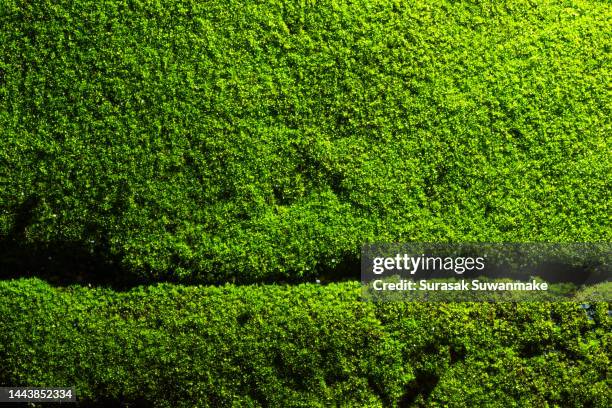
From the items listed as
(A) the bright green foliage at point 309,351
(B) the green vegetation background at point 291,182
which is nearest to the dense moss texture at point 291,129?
(B) the green vegetation background at point 291,182

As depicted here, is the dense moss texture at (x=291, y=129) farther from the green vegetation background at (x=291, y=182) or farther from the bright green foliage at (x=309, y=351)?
the bright green foliage at (x=309, y=351)

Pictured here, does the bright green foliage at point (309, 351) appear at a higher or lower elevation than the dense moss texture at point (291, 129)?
lower

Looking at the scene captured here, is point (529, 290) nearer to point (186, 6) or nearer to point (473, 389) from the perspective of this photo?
point (473, 389)

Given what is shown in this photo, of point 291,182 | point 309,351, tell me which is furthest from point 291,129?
point 309,351

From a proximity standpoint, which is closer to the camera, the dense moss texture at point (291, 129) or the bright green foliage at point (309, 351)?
the bright green foliage at point (309, 351)

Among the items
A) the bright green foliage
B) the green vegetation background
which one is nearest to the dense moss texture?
the green vegetation background

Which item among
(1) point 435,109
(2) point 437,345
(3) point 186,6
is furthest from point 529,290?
(3) point 186,6

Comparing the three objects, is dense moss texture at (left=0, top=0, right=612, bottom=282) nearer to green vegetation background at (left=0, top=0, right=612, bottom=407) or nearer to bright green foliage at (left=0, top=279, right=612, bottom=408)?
green vegetation background at (left=0, top=0, right=612, bottom=407)
